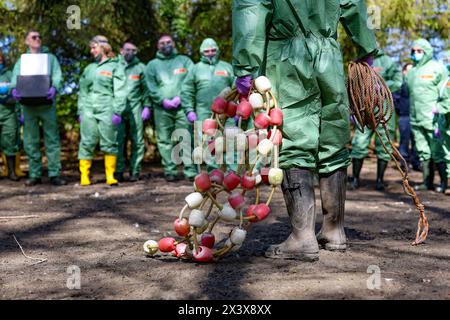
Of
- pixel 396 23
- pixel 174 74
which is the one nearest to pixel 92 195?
pixel 174 74

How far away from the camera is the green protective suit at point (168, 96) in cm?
1030

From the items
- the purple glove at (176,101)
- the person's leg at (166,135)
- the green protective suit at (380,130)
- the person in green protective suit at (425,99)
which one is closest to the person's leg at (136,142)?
the person's leg at (166,135)

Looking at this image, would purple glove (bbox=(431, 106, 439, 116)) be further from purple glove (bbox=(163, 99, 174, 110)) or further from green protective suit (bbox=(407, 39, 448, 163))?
purple glove (bbox=(163, 99, 174, 110))

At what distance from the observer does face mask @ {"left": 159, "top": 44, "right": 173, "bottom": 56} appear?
10366mm

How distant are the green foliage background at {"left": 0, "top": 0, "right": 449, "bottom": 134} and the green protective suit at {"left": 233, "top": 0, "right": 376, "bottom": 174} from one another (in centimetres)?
800

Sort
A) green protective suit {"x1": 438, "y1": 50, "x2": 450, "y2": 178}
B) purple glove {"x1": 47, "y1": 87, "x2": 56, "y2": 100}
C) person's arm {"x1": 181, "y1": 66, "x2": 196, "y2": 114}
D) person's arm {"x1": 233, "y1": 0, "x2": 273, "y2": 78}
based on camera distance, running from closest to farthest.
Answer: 1. person's arm {"x1": 233, "y1": 0, "x2": 273, "y2": 78}
2. green protective suit {"x1": 438, "y1": 50, "x2": 450, "y2": 178}
3. purple glove {"x1": 47, "y1": 87, "x2": 56, "y2": 100}
4. person's arm {"x1": 181, "y1": 66, "x2": 196, "y2": 114}

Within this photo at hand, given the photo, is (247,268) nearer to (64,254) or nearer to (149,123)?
(64,254)

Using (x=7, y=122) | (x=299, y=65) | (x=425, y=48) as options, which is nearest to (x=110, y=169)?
(x=7, y=122)

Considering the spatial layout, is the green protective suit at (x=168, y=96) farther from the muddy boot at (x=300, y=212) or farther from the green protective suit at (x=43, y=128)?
the muddy boot at (x=300, y=212)

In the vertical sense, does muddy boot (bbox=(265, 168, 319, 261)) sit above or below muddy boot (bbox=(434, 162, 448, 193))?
above

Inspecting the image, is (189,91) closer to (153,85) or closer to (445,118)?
(153,85)

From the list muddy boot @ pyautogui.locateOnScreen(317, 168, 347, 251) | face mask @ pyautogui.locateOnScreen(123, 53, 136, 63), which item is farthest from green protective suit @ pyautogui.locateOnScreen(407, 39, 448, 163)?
muddy boot @ pyautogui.locateOnScreen(317, 168, 347, 251)

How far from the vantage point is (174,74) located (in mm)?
10328
